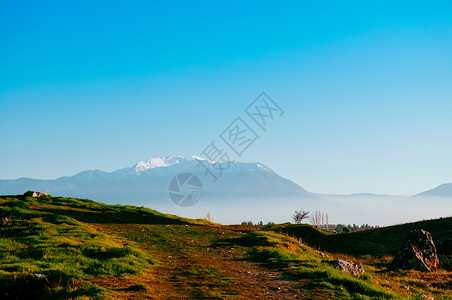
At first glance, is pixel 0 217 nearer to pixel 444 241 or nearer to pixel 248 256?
pixel 248 256

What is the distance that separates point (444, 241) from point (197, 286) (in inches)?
1166

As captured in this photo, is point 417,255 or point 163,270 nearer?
point 163,270

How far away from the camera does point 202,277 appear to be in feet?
50.3

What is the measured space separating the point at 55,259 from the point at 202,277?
23.3ft

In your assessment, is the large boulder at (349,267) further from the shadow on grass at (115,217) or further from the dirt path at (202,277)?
the shadow on grass at (115,217)

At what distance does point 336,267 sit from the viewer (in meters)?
18.5

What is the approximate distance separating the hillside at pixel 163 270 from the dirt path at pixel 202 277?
38mm

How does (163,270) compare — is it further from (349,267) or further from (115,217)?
(115,217)

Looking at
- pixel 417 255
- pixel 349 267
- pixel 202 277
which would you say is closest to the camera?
pixel 202 277

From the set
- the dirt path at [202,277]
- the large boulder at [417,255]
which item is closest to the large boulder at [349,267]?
the dirt path at [202,277]

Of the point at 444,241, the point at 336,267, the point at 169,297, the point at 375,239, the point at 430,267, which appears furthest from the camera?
the point at 375,239

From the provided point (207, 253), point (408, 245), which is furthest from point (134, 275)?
point (408, 245)

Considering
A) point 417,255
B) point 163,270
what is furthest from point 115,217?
point 417,255

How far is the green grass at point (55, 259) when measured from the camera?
1312cm
